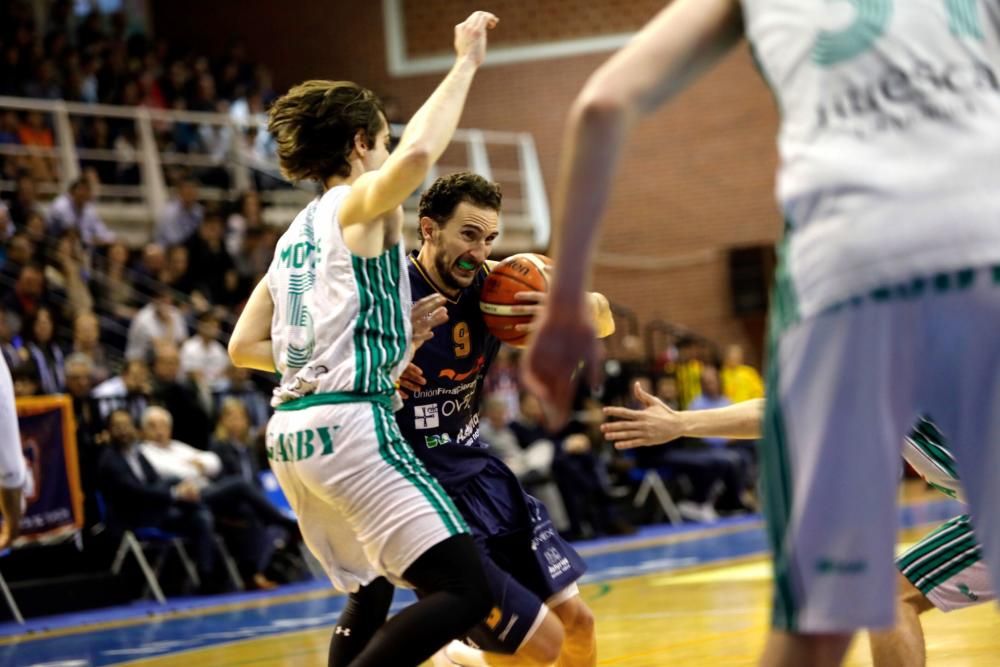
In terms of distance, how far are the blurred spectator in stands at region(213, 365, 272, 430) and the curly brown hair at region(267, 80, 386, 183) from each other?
7506mm

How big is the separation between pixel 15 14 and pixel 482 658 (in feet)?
46.0

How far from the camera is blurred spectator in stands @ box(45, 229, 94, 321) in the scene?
12.1 m

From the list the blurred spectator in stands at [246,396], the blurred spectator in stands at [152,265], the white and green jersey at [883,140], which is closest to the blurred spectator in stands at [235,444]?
the blurred spectator in stands at [246,396]

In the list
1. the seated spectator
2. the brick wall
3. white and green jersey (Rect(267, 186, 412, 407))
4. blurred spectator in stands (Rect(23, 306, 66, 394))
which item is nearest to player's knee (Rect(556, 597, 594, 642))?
white and green jersey (Rect(267, 186, 412, 407))

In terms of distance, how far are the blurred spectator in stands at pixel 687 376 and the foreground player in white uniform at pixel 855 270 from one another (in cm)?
1361

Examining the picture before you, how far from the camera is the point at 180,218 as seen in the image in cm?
1391

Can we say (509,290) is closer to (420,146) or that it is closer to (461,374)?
(461,374)

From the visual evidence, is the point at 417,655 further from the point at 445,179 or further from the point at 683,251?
the point at 683,251

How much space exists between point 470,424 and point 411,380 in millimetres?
329

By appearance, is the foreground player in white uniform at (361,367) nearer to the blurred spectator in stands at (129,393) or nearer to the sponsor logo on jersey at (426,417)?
the sponsor logo on jersey at (426,417)

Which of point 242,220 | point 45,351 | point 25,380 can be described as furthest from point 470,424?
point 242,220

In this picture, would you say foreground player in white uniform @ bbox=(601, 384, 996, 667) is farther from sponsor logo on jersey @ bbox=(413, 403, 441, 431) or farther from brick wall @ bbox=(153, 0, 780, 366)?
brick wall @ bbox=(153, 0, 780, 366)

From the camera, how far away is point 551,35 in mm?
19875

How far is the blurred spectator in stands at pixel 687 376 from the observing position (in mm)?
15945
